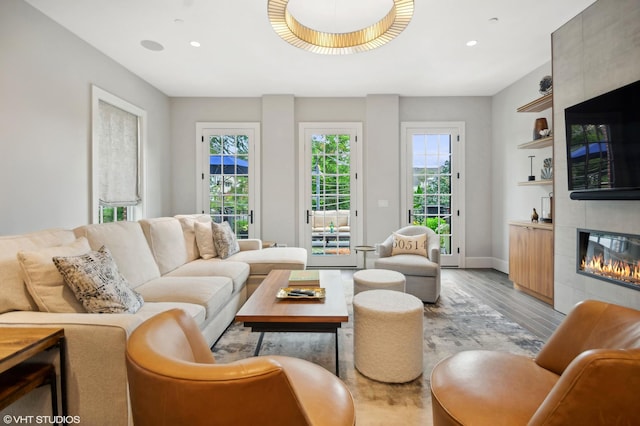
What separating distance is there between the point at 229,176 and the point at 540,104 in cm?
441

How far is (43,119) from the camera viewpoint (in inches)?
109

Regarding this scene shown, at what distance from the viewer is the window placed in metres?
3.42

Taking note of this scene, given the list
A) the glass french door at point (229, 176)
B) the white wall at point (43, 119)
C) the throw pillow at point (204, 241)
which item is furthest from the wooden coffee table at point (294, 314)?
the glass french door at point (229, 176)

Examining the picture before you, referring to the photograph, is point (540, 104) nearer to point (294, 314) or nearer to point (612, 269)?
point (612, 269)

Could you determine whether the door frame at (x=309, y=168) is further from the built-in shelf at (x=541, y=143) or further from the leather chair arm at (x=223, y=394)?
the leather chair arm at (x=223, y=394)

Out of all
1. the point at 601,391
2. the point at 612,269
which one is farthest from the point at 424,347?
the point at 612,269

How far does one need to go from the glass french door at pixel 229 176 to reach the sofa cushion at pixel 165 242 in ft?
5.80

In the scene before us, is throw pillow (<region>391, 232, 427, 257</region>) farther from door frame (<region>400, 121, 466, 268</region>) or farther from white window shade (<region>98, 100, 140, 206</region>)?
white window shade (<region>98, 100, 140, 206</region>)

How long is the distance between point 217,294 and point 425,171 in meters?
→ 4.00

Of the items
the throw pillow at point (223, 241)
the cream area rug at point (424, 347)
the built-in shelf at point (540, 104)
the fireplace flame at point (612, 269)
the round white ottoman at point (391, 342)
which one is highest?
the built-in shelf at point (540, 104)

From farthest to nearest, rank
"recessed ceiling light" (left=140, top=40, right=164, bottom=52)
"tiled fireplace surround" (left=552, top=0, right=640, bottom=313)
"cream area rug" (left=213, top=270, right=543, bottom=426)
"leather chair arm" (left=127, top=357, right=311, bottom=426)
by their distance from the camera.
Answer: "recessed ceiling light" (left=140, top=40, right=164, bottom=52)
"tiled fireplace surround" (left=552, top=0, right=640, bottom=313)
"cream area rug" (left=213, top=270, right=543, bottom=426)
"leather chair arm" (left=127, top=357, right=311, bottom=426)

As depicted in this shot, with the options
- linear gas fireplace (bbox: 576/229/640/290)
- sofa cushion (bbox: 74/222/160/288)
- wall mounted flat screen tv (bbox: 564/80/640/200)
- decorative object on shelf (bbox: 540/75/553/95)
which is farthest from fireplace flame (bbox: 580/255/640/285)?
sofa cushion (bbox: 74/222/160/288)

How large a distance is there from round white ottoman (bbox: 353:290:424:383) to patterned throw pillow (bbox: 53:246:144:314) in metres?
1.41

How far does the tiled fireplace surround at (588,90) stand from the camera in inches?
96.3
